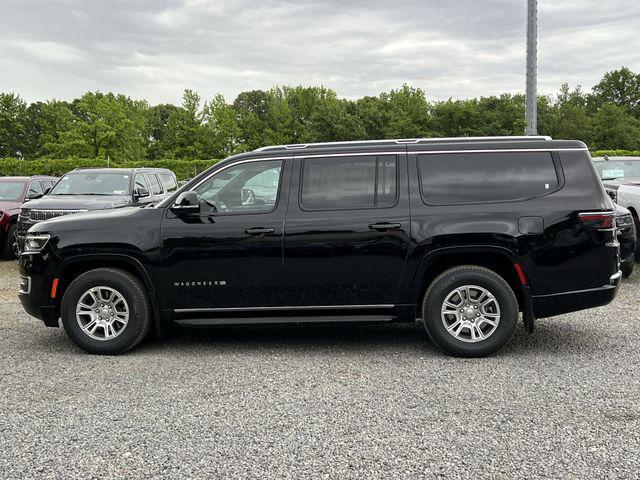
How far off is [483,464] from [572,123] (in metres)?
68.3

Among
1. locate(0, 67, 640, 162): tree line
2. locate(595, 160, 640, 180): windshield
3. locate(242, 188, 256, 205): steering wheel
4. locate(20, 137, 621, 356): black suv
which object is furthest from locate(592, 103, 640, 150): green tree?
locate(242, 188, 256, 205): steering wheel

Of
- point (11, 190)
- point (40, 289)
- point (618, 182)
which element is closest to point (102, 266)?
point (40, 289)

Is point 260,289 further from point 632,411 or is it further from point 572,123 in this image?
point 572,123

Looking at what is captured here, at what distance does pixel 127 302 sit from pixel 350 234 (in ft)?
6.96

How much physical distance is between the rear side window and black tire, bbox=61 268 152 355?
8.98 feet

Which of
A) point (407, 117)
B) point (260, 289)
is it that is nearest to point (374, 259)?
point (260, 289)

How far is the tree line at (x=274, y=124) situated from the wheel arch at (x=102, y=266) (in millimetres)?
46425

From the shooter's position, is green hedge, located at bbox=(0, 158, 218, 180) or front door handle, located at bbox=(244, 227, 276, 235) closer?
front door handle, located at bbox=(244, 227, 276, 235)

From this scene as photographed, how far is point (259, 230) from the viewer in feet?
18.7

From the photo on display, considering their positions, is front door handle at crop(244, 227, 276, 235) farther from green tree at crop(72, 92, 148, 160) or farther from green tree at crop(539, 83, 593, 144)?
green tree at crop(539, 83, 593, 144)

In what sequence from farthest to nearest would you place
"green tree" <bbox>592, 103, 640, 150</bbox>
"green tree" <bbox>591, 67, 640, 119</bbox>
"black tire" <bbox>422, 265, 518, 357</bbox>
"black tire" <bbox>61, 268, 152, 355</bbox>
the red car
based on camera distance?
"green tree" <bbox>591, 67, 640, 119</bbox> < "green tree" <bbox>592, 103, 640, 150</bbox> < the red car < "black tire" <bbox>61, 268, 152, 355</bbox> < "black tire" <bbox>422, 265, 518, 357</bbox>

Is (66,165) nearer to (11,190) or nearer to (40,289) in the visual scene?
(11,190)

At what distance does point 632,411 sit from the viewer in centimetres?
430

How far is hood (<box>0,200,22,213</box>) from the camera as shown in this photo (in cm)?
1288
